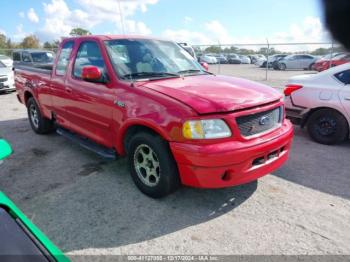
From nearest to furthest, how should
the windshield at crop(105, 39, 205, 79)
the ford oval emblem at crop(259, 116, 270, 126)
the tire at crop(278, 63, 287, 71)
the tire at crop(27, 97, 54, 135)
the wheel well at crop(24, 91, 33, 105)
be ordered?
the ford oval emblem at crop(259, 116, 270, 126)
the windshield at crop(105, 39, 205, 79)
the tire at crop(27, 97, 54, 135)
the wheel well at crop(24, 91, 33, 105)
the tire at crop(278, 63, 287, 71)

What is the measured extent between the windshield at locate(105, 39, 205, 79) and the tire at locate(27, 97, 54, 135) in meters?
2.59

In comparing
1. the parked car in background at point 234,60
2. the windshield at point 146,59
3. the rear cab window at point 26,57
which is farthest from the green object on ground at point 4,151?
the parked car in background at point 234,60

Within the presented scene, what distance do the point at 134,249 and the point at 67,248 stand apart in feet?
1.97

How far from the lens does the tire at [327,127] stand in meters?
5.16

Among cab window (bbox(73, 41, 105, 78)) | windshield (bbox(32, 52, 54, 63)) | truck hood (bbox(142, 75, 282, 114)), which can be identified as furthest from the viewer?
windshield (bbox(32, 52, 54, 63))

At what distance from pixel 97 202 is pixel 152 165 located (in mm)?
759

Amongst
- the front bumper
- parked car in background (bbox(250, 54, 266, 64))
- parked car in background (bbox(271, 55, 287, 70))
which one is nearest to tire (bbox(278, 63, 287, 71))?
parked car in background (bbox(271, 55, 287, 70))

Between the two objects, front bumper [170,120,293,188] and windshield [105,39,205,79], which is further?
windshield [105,39,205,79]

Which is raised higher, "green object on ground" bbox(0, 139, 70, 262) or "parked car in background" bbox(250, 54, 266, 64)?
"green object on ground" bbox(0, 139, 70, 262)

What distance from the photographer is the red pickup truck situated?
2.97 meters

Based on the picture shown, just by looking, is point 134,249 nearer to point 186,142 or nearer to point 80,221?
point 80,221

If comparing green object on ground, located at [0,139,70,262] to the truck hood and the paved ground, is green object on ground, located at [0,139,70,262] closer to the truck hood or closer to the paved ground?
the paved ground

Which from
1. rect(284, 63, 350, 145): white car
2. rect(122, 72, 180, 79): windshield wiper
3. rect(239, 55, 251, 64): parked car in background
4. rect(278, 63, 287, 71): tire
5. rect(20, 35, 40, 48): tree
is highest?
rect(20, 35, 40, 48): tree

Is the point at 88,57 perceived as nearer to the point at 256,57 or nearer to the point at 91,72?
the point at 91,72
